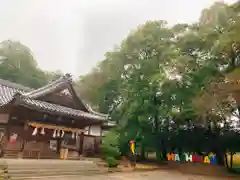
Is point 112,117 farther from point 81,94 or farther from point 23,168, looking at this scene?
point 23,168

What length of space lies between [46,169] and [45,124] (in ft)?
12.5

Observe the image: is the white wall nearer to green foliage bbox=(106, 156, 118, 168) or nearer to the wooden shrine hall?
the wooden shrine hall

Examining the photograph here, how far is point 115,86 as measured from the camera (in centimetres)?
2969

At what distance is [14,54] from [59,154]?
102 feet

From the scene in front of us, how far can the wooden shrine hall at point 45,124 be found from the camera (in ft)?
52.4

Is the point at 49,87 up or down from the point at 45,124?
up

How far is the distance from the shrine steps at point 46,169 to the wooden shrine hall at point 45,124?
6.94 feet

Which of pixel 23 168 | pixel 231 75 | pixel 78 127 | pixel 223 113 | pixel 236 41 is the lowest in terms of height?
Result: pixel 23 168

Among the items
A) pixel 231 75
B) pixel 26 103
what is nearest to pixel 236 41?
pixel 231 75

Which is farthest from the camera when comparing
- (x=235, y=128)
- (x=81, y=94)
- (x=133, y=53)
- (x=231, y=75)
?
(x=81, y=94)

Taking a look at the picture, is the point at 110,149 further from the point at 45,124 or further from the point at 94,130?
the point at 45,124

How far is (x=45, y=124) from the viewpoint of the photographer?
17.1 meters

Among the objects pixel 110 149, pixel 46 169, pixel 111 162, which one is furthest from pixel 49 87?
pixel 111 162

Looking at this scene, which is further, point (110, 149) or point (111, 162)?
point (110, 149)
